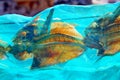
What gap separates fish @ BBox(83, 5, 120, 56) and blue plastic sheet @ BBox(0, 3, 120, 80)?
3 cm

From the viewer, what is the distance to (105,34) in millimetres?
1482

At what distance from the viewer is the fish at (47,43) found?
1.48 m

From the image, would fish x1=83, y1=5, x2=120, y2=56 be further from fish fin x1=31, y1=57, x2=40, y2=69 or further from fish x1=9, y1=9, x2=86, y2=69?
fish fin x1=31, y1=57, x2=40, y2=69

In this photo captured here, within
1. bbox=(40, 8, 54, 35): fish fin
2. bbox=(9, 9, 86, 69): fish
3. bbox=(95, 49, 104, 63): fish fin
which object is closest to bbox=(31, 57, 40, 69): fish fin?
bbox=(9, 9, 86, 69): fish

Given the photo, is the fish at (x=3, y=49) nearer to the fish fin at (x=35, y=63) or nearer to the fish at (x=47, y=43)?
the fish at (x=47, y=43)

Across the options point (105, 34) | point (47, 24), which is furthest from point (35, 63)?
point (105, 34)

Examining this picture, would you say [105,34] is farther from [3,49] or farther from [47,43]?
[3,49]

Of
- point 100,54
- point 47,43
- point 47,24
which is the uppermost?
point 47,24

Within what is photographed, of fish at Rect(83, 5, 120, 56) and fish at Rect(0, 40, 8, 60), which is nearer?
fish at Rect(83, 5, 120, 56)

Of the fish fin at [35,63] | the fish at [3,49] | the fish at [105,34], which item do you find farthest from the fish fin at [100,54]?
the fish at [3,49]

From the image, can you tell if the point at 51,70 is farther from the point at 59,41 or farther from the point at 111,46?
the point at 111,46

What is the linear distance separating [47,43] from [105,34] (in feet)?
0.86

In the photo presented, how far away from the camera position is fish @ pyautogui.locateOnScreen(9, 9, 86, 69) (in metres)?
1.48

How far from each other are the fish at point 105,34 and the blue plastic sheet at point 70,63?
29 millimetres
